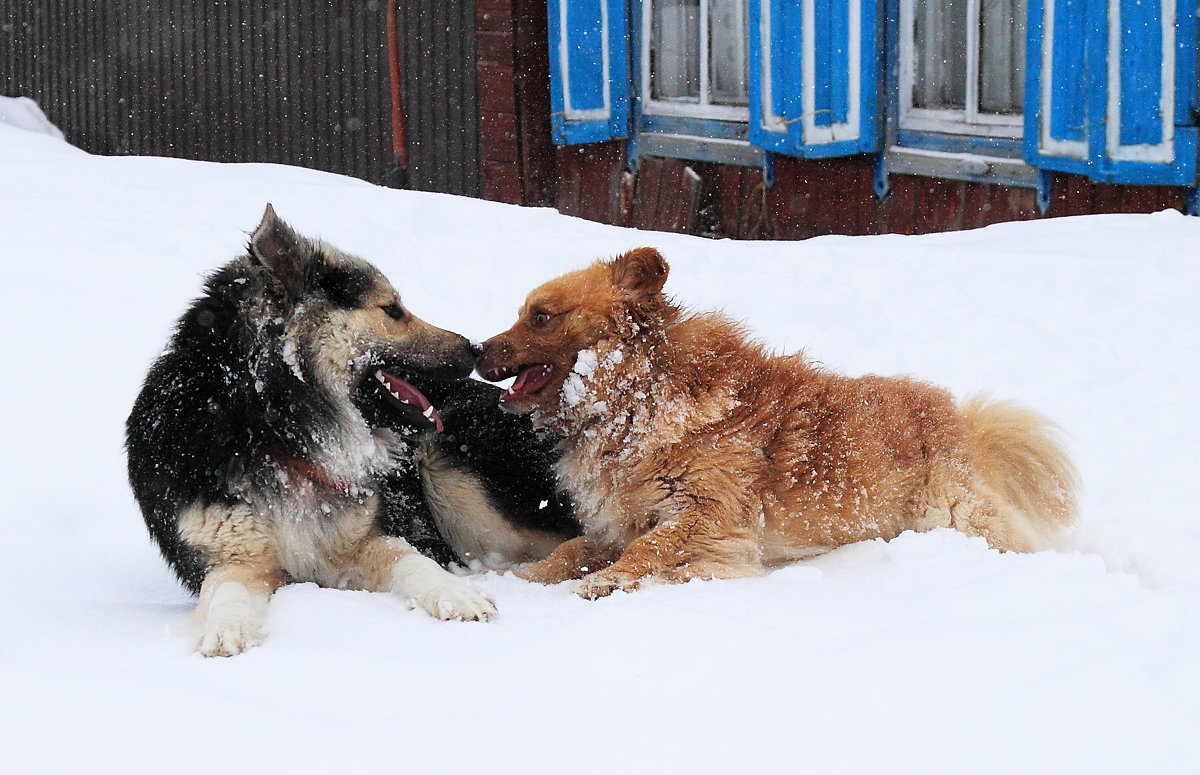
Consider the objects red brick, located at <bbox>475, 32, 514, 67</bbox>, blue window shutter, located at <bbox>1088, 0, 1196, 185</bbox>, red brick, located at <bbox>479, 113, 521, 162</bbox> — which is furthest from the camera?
red brick, located at <bbox>479, 113, 521, 162</bbox>

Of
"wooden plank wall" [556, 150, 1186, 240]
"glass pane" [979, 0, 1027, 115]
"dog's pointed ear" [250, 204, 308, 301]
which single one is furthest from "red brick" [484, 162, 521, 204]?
"dog's pointed ear" [250, 204, 308, 301]

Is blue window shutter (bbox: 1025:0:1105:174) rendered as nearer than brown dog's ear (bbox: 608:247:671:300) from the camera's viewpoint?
No

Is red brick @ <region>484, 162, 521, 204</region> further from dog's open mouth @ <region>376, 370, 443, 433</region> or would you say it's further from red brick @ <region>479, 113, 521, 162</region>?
dog's open mouth @ <region>376, 370, 443, 433</region>

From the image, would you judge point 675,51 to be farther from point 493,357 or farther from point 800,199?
point 493,357

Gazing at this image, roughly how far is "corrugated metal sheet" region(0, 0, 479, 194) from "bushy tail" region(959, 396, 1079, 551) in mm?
7422

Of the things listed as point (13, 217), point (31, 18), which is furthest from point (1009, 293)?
point (31, 18)

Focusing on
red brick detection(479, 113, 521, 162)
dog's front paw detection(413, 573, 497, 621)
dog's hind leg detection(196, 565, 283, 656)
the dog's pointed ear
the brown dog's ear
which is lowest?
dog's front paw detection(413, 573, 497, 621)

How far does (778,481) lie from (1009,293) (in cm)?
286

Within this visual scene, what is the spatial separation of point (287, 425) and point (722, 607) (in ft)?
5.11

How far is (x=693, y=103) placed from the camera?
30.6ft

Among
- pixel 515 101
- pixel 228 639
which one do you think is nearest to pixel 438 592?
pixel 228 639

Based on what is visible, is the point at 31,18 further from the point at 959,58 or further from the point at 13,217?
the point at 959,58

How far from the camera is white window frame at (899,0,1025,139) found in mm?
7496

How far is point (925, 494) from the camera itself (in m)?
3.96
